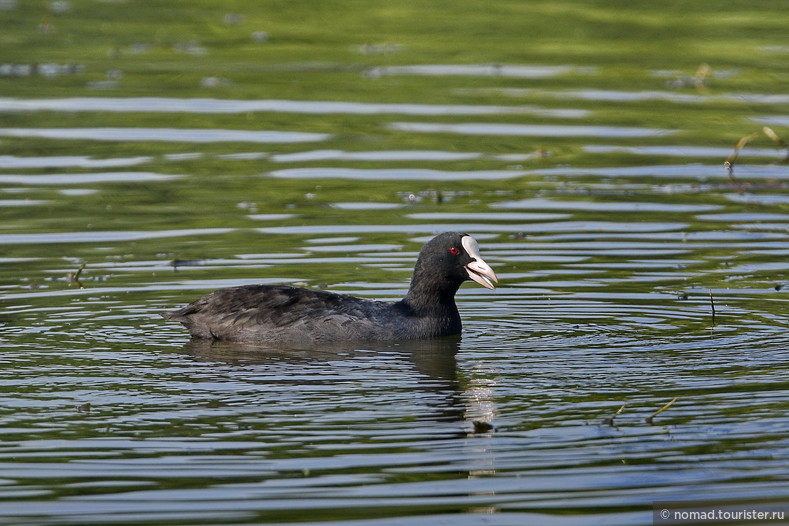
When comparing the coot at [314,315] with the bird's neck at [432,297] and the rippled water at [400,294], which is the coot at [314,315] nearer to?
the bird's neck at [432,297]

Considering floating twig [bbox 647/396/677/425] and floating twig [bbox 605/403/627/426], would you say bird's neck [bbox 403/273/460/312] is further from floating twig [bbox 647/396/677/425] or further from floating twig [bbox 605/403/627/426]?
floating twig [bbox 647/396/677/425]

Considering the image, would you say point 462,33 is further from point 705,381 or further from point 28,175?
point 705,381

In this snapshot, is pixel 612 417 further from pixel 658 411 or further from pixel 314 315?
pixel 314 315

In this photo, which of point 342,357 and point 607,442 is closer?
point 607,442

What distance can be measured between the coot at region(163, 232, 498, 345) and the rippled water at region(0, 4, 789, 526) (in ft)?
0.55

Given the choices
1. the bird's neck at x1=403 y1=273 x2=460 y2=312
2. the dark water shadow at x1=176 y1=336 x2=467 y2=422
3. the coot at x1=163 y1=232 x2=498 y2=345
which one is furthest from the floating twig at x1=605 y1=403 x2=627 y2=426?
the bird's neck at x1=403 y1=273 x2=460 y2=312

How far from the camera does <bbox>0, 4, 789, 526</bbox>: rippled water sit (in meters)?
7.38

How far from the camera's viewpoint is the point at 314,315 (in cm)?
1088

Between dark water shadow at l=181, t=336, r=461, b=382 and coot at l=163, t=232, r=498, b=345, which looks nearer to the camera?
dark water shadow at l=181, t=336, r=461, b=382

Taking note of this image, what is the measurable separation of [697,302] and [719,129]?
8.08 meters

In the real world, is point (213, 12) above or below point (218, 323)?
above

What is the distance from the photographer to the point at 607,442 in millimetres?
7914

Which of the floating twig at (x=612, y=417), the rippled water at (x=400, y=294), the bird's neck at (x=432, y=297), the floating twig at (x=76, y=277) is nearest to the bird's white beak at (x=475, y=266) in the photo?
the bird's neck at (x=432, y=297)

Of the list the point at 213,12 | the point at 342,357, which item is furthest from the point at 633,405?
the point at 213,12
